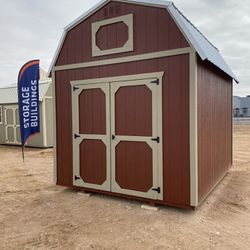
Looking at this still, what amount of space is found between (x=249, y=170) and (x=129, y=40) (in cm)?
453

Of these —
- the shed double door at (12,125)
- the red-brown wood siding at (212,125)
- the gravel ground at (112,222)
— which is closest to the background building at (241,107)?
the shed double door at (12,125)

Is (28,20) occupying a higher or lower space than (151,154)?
higher

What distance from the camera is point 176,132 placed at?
3289mm

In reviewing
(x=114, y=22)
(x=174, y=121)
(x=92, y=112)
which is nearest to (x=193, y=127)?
(x=174, y=121)

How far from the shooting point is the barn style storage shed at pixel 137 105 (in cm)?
322

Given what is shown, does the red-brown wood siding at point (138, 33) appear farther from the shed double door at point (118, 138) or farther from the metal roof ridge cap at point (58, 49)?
the shed double door at point (118, 138)

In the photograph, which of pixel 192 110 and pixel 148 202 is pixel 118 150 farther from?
pixel 192 110

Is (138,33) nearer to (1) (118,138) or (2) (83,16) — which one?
(2) (83,16)

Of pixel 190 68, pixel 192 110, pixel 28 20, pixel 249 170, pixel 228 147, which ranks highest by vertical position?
pixel 28 20

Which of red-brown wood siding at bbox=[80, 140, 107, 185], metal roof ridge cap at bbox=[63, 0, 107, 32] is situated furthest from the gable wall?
red-brown wood siding at bbox=[80, 140, 107, 185]

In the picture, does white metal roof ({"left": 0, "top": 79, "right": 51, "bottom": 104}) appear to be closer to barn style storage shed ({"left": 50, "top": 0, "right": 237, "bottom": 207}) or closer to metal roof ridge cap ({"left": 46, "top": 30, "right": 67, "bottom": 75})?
metal roof ridge cap ({"left": 46, "top": 30, "right": 67, "bottom": 75})

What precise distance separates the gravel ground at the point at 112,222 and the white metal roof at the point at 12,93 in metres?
5.94

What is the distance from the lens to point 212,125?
4.06 meters

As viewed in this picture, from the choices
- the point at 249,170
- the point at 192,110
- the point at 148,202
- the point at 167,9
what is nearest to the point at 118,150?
the point at 148,202
